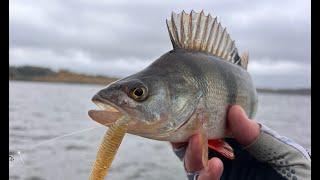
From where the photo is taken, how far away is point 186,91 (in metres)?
2.20

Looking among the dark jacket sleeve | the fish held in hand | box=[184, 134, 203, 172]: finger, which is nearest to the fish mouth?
the fish held in hand

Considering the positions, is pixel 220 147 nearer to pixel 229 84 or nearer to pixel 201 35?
pixel 229 84

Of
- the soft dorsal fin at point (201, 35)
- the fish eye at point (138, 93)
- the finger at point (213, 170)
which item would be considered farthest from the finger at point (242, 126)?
the fish eye at point (138, 93)

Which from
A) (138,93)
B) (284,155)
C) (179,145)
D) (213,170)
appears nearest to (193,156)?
(213,170)

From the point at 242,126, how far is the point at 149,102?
64cm

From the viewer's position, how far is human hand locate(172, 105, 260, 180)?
7.46 ft

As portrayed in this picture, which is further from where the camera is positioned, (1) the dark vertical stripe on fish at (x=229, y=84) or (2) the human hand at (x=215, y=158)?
(1) the dark vertical stripe on fish at (x=229, y=84)

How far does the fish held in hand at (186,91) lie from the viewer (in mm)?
2061

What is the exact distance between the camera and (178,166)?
1351cm

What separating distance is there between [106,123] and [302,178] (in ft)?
4.45

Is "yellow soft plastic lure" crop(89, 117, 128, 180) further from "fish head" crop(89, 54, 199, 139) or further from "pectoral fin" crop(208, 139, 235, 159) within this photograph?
"pectoral fin" crop(208, 139, 235, 159)

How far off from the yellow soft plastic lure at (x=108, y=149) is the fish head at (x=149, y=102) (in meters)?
0.05

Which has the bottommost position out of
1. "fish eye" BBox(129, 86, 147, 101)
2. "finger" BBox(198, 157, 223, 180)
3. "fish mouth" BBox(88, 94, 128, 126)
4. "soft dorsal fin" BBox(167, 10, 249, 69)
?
"finger" BBox(198, 157, 223, 180)

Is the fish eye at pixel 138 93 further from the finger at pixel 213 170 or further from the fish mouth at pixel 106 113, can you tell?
the finger at pixel 213 170
